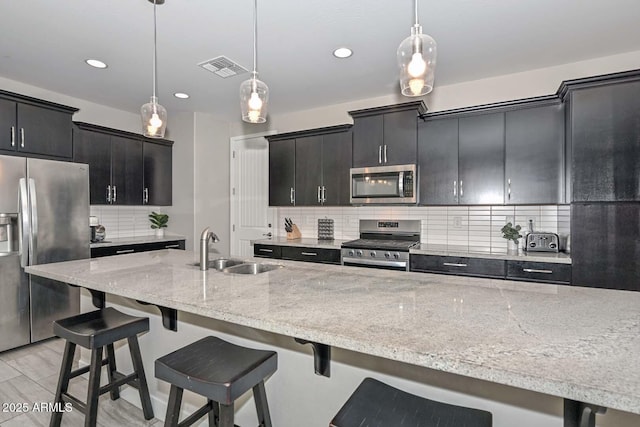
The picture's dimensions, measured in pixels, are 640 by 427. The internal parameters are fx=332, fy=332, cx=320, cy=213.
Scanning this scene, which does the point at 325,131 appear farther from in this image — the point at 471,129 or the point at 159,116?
the point at 159,116

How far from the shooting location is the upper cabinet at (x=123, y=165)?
389 cm

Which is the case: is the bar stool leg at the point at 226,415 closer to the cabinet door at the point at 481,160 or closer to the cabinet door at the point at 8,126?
the cabinet door at the point at 481,160

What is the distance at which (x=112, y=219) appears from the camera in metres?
4.43

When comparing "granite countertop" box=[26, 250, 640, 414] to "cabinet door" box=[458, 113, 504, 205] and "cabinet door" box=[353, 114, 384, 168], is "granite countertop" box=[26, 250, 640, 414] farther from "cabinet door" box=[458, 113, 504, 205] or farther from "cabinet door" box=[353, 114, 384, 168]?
"cabinet door" box=[353, 114, 384, 168]

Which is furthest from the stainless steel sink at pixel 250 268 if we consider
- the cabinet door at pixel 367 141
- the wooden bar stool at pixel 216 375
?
the cabinet door at pixel 367 141

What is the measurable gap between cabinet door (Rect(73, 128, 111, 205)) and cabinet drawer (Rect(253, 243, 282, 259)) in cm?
190

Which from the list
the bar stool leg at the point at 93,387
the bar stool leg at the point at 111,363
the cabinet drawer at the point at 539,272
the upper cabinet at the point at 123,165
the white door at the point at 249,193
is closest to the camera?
the bar stool leg at the point at 93,387

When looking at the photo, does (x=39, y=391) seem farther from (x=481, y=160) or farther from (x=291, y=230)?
(x=481, y=160)

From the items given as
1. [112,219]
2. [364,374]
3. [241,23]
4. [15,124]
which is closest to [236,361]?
[364,374]

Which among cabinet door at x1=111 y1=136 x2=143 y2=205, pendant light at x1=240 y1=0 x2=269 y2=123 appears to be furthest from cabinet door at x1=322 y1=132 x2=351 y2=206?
cabinet door at x1=111 y1=136 x2=143 y2=205

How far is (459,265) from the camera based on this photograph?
307cm

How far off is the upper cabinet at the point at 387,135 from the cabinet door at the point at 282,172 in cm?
88

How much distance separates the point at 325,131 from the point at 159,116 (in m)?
2.10

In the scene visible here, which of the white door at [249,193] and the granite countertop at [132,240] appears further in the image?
the white door at [249,193]
